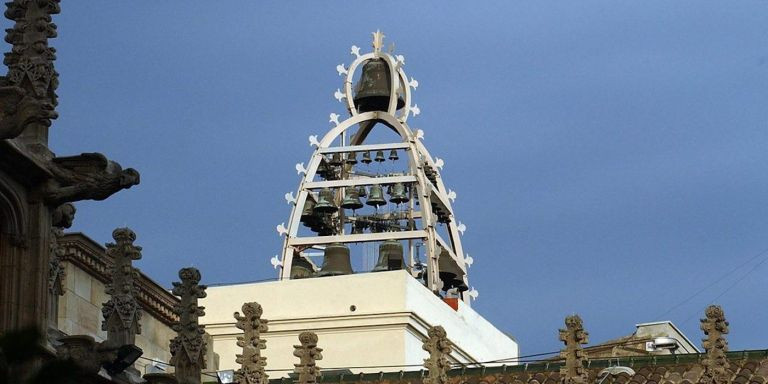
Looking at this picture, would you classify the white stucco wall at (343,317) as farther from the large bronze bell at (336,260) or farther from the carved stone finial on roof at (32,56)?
the carved stone finial on roof at (32,56)

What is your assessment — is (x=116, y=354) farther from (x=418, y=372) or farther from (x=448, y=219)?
(x=448, y=219)

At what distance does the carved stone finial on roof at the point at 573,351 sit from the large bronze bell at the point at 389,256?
75.1 ft

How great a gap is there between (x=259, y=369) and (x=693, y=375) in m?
9.73

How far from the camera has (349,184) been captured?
76.5m

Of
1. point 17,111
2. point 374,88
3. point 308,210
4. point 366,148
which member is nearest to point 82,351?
point 17,111

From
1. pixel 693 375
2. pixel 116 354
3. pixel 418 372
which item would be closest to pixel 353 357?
pixel 418 372

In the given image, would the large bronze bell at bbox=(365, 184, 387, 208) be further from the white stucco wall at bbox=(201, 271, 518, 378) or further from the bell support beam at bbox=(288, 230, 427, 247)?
the white stucco wall at bbox=(201, 271, 518, 378)

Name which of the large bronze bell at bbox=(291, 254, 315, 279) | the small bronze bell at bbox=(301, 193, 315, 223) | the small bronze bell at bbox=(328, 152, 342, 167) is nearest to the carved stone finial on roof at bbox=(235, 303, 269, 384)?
the small bronze bell at bbox=(301, 193, 315, 223)

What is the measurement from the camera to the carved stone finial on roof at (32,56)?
120ft

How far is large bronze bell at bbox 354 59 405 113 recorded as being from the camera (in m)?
79.6

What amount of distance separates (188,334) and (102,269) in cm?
1457

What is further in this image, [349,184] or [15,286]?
[349,184]

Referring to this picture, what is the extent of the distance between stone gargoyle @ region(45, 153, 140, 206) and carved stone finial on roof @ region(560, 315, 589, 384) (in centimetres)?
1787

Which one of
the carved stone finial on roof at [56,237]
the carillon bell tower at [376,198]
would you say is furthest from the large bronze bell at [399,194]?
the carved stone finial on roof at [56,237]
